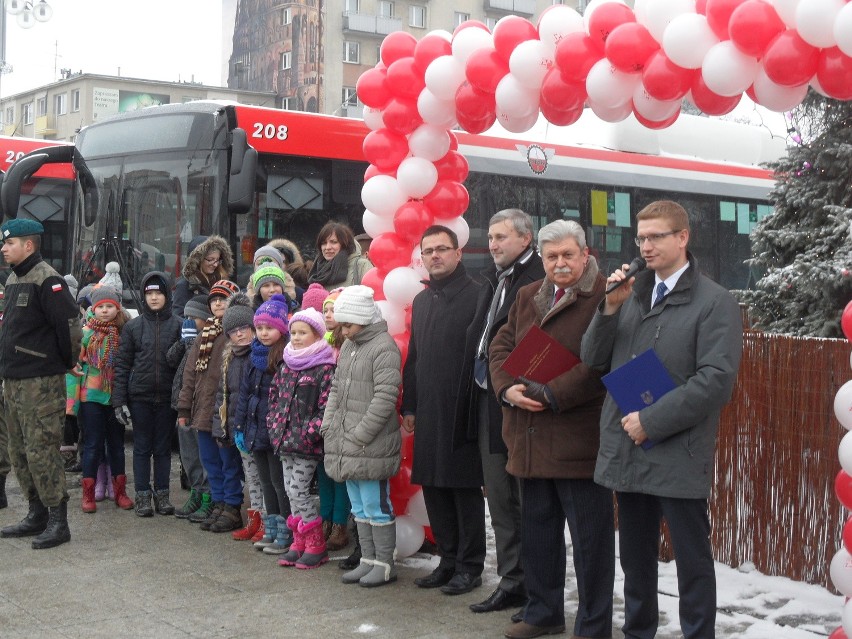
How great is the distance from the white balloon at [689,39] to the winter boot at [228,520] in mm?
4323

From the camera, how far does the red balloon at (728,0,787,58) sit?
473cm

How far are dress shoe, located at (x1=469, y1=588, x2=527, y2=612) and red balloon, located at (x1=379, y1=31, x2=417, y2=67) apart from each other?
320 centimetres

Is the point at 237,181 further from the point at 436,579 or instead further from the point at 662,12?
the point at 662,12

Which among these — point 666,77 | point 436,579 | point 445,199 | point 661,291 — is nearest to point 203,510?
point 436,579

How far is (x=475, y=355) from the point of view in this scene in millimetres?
5910

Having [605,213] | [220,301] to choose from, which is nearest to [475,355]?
[220,301]

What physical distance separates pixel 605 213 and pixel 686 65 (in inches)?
386

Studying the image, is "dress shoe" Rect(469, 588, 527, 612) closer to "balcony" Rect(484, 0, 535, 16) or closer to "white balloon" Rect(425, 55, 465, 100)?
"white balloon" Rect(425, 55, 465, 100)

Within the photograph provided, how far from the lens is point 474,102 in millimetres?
6266

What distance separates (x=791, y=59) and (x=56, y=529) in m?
5.28

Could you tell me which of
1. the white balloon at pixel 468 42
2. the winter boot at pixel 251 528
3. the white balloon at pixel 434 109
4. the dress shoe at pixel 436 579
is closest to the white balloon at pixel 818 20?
the white balloon at pixel 468 42

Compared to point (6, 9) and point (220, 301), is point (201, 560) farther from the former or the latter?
point (6, 9)

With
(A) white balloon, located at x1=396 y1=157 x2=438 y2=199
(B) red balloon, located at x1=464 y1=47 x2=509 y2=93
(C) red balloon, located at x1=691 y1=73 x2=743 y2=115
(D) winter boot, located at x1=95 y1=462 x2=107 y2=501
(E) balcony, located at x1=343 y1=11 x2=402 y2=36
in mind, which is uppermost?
(E) balcony, located at x1=343 y1=11 x2=402 y2=36

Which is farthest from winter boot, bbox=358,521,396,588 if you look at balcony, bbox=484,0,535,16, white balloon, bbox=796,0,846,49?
balcony, bbox=484,0,535,16
